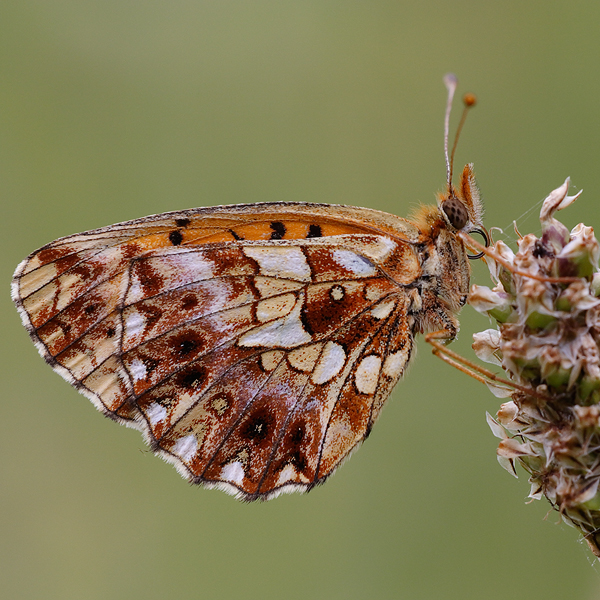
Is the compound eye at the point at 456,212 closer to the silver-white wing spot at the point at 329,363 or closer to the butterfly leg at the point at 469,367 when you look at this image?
the butterfly leg at the point at 469,367

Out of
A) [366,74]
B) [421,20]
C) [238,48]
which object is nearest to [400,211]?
[366,74]

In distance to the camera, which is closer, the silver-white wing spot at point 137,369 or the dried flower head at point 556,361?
the dried flower head at point 556,361

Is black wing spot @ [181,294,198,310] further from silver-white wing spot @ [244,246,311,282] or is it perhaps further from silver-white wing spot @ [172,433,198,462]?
silver-white wing spot @ [172,433,198,462]

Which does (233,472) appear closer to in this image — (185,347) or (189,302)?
(185,347)

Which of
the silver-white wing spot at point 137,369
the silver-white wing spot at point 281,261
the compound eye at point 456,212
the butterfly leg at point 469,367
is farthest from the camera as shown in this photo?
the silver-white wing spot at point 281,261

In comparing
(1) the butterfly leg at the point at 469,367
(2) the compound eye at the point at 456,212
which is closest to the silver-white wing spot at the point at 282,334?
(1) the butterfly leg at the point at 469,367

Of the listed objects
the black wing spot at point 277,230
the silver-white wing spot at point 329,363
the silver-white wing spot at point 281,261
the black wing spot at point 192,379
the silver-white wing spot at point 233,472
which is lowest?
the silver-white wing spot at point 233,472
